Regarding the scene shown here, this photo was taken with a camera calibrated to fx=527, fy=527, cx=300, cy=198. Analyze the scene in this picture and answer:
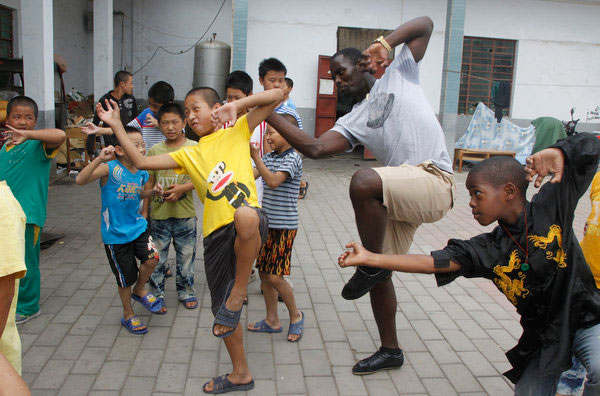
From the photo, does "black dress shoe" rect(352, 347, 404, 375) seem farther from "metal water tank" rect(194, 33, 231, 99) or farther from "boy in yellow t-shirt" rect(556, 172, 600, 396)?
"metal water tank" rect(194, 33, 231, 99)

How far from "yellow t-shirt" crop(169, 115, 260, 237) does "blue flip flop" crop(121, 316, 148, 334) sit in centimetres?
126

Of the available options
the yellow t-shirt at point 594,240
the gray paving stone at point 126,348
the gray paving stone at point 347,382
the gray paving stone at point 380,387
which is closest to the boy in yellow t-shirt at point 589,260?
the yellow t-shirt at point 594,240

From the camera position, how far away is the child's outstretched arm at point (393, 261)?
7.65 feet

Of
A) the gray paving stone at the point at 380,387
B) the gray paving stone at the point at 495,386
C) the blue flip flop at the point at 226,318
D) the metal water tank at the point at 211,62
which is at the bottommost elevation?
the gray paving stone at the point at 380,387

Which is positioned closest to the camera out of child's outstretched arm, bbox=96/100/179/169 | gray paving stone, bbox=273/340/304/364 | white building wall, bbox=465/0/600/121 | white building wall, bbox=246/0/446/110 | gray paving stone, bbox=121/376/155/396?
child's outstretched arm, bbox=96/100/179/169

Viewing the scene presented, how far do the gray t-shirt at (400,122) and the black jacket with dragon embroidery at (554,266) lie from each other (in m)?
0.62

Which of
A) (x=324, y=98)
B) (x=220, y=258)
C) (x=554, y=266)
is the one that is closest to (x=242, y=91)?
(x=220, y=258)

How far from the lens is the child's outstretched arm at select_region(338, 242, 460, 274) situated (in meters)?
2.33

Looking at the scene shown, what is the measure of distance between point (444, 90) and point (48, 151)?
1037 cm

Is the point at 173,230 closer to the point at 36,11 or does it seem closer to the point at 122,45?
the point at 36,11

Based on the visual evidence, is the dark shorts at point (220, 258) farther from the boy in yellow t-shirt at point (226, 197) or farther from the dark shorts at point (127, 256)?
the dark shorts at point (127, 256)

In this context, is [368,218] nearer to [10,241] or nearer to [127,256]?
[10,241]

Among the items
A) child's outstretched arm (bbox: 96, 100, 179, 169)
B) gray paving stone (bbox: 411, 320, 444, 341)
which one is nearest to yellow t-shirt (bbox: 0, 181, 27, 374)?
child's outstretched arm (bbox: 96, 100, 179, 169)

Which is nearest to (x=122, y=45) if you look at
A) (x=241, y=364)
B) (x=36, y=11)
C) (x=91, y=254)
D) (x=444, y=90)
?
(x=36, y=11)
